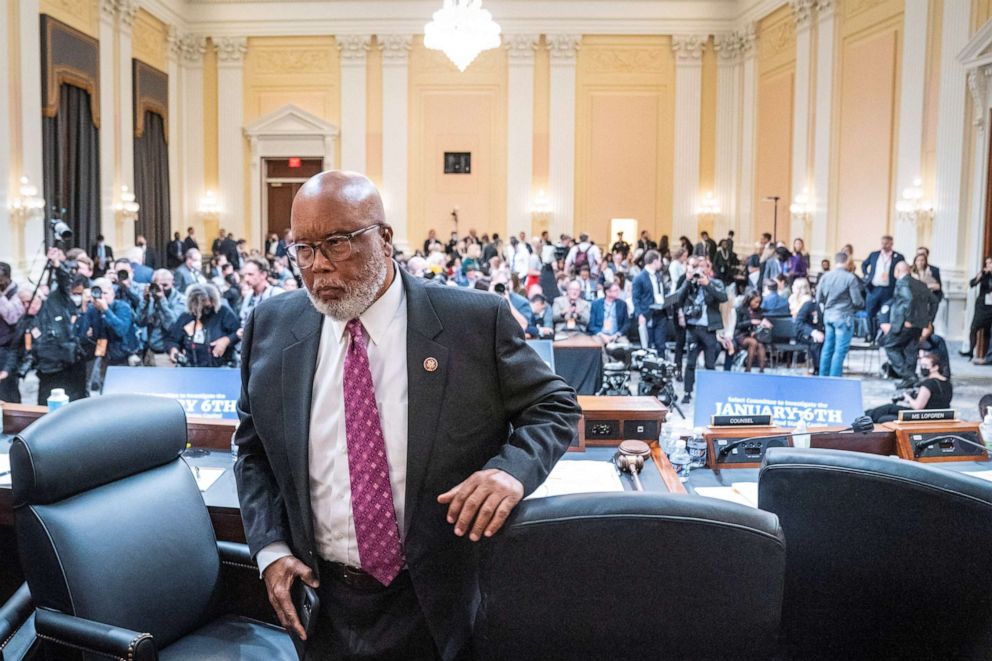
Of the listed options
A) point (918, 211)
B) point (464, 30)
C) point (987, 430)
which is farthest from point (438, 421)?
point (464, 30)

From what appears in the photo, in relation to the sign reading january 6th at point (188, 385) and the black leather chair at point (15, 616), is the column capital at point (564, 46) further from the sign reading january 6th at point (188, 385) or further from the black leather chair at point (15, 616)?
the black leather chair at point (15, 616)

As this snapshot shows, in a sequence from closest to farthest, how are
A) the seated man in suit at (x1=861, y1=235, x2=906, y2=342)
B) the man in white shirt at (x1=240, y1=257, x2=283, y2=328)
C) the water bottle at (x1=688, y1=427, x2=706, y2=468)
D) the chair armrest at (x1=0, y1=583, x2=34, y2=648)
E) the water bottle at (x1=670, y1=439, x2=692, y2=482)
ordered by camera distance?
the chair armrest at (x1=0, y1=583, x2=34, y2=648)
the water bottle at (x1=670, y1=439, x2=692, y2=482)
the water bottle at (x1=688, y1=427, x2=706, y2=468)
the man in white shirt at (x1=240, y1=257, x2=283, y2=328)
the seated man in suit at (x1=861, y1=235, x2=906, y2=342)

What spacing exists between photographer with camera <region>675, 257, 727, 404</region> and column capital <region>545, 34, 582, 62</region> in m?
11.2

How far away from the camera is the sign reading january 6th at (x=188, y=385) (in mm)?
4367

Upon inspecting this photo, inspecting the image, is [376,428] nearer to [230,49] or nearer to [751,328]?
[751,328]

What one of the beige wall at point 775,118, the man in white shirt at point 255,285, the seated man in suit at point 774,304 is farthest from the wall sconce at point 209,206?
the seated man in suit at point 774,304

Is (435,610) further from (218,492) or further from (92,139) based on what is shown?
(92,139)

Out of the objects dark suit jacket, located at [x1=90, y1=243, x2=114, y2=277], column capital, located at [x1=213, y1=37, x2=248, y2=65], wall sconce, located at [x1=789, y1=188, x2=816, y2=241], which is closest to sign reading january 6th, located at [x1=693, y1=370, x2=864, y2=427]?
dark suit jacket, located at [x1=90, y1=243, x2=114, y2=277]

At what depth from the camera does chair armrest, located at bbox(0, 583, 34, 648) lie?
2457 mm

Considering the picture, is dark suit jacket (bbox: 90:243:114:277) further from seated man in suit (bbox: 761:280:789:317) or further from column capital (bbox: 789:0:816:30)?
column capital (bbox: 789:0:816:30)

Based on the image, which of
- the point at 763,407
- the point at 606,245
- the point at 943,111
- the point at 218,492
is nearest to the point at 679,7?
the point at 606,245

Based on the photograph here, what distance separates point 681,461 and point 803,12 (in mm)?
14426

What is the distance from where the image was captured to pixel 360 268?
179cm

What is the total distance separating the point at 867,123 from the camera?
544 inches
